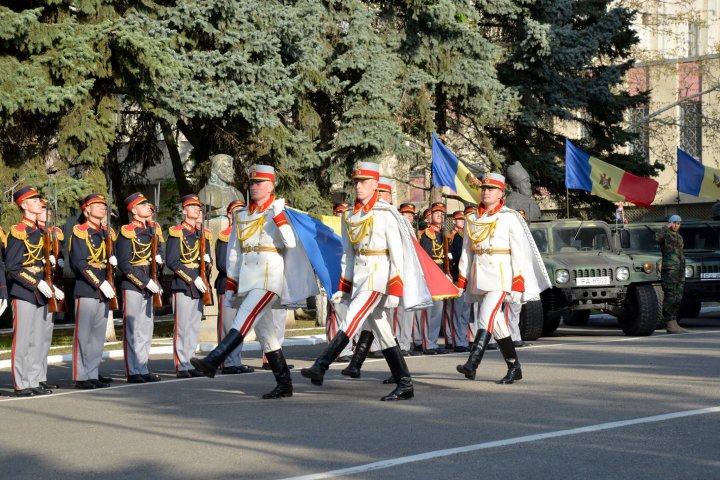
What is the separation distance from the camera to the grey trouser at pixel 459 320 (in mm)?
17922

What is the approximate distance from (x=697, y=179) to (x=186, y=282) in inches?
599

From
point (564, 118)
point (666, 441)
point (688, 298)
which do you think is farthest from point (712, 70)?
point (666, 441)

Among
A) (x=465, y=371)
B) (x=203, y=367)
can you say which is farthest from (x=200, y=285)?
(x=203, y=367)

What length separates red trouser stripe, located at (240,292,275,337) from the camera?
442 inches

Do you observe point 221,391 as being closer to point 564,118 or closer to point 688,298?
point 688,298

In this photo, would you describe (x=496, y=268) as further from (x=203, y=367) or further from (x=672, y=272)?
(x=672, y=272)

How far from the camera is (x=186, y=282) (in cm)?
1465

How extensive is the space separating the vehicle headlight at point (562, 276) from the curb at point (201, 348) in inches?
150

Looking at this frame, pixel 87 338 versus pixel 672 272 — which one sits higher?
pixel 672 272

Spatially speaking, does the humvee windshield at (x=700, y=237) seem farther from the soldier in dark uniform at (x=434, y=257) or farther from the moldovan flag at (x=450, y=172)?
the soldier in dark uniform at (x=434, y=257)

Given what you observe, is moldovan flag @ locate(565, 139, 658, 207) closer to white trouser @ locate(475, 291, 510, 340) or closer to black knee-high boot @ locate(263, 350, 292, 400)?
white trouser @ locate(475, 291, 510, 340)

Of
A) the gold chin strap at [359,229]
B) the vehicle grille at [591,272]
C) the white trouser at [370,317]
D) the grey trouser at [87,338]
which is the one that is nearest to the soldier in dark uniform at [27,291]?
the grey trouser at [87,338]

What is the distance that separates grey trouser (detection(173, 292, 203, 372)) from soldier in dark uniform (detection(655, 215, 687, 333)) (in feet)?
25.8

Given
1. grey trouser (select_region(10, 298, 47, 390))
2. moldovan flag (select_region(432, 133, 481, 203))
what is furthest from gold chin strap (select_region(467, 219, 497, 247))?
moldovan flag (select_region(432, 133, 481, 203))
